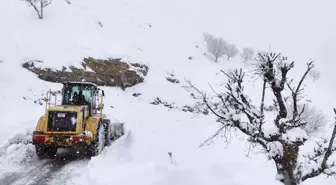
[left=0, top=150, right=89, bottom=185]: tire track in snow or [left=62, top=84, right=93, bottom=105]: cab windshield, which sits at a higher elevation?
[left=62, top=84, right=93, bottom=105]: cab windshield

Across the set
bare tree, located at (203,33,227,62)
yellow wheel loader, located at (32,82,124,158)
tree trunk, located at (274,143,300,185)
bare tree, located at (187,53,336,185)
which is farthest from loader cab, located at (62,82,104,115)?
bare tree, located at (203,33,227,62)

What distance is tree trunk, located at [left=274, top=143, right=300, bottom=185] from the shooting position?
28.7ft

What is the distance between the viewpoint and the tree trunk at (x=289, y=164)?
28.7ft

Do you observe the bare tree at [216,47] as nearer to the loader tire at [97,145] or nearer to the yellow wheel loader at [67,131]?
the loader tire at [97,145]

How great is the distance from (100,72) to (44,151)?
61.6 ft

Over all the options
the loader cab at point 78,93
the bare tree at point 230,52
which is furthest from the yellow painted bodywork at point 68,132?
the bare tree at point 230,52

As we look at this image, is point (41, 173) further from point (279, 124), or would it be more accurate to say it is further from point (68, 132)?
point (279, 124)

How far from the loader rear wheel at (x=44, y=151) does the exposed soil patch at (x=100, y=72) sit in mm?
15432

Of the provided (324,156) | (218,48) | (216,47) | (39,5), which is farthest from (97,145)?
(216,47)

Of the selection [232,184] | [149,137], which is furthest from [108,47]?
[232,184]

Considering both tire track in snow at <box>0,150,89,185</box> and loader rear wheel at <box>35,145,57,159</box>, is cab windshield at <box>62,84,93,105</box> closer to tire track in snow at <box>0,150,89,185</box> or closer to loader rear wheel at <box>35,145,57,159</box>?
loader rear wheel at <box>35,145,57,159</box>

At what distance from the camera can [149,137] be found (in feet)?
52.9

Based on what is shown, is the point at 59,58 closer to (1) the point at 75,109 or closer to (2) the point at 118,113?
(2) the point at 118,113

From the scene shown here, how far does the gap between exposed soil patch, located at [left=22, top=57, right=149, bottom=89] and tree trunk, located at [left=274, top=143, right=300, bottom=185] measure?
2150 centimetres
